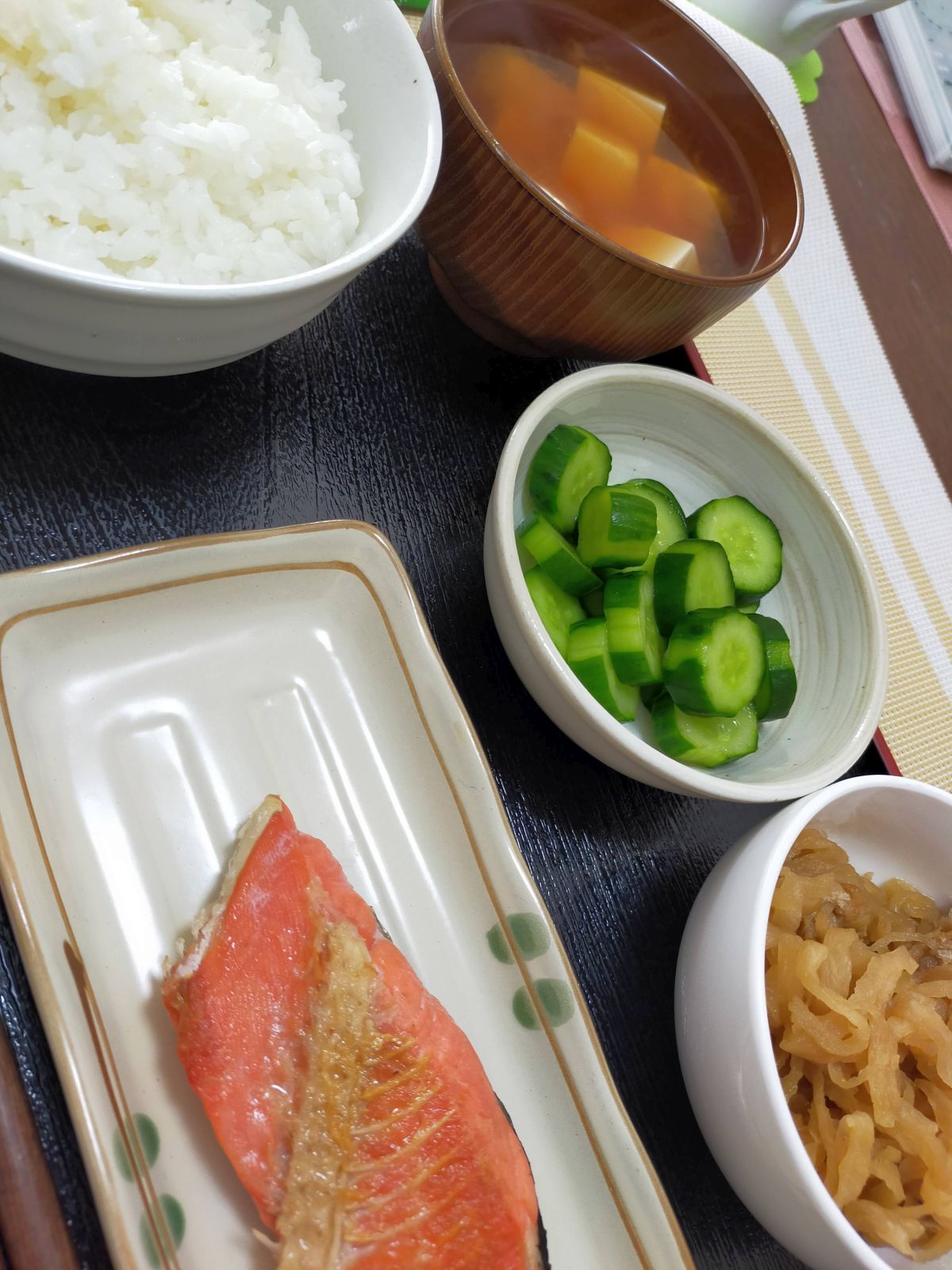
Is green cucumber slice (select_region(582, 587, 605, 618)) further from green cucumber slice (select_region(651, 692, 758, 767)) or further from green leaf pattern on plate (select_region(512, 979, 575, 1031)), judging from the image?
green leaf pattern on plate (select_region(512, 979, 575, 1031))

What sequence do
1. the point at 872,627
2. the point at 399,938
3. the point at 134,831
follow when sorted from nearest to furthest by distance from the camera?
the point at 134,831
the point at 399,938
the point at 872,627

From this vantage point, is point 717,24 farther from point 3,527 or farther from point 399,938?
point 399,938

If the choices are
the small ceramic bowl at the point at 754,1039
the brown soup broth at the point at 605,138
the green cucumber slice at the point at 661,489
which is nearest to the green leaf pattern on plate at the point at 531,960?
the small ceramic bowl at the point at 754,1039

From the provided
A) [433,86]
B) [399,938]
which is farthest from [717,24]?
[399,938]

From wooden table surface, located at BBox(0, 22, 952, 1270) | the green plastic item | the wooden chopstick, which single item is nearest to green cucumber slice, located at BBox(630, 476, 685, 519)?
wooden table surface, located at BBox(0, 22, 952, 1270)

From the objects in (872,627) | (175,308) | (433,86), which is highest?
(433,86)

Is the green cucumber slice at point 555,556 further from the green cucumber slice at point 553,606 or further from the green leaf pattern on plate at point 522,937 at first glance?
the green leaf pattern on plate at point 522,937
